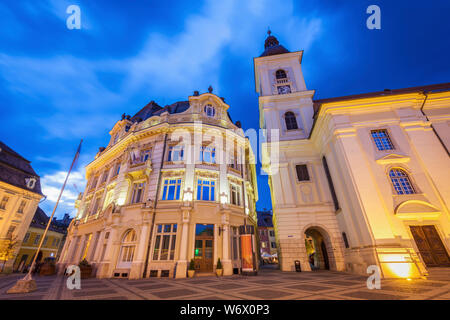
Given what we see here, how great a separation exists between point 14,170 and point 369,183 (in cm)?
4221

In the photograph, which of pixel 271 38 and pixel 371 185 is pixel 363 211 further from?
pixel 271 38

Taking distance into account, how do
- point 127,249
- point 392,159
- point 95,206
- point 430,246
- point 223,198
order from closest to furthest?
point 430,246 → point 392,159 → point 127,249 → point 223,198 → point 95,206

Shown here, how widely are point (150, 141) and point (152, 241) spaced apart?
33.6 feet

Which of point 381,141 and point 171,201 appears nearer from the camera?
point 381,141

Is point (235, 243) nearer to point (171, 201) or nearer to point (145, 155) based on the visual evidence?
point (171, 201)

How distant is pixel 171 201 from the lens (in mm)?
15938

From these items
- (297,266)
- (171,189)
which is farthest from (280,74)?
(297,266)

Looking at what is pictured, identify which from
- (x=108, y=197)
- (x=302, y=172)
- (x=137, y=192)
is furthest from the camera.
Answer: (x=108, y=197)

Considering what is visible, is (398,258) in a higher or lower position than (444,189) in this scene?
lower

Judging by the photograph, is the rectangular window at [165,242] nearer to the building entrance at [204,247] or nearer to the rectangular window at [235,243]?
the building entrance at [204,247]

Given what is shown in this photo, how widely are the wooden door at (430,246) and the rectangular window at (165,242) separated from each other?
1663 centimetres

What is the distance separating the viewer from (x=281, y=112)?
22.8 m

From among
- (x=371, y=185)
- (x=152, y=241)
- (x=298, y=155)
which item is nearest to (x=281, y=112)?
(x=298, y=155)

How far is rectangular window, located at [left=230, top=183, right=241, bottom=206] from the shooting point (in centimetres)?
1818
